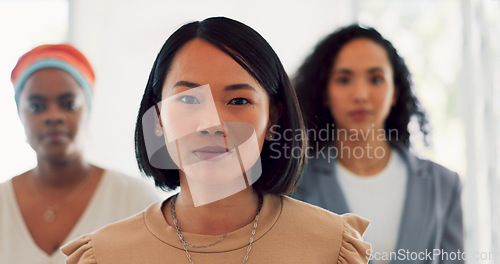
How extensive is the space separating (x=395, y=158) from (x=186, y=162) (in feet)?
1.59

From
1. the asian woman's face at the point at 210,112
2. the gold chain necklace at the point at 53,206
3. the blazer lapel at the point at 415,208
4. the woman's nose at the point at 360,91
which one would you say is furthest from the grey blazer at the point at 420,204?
the gold chain necklace at the point at 53,206

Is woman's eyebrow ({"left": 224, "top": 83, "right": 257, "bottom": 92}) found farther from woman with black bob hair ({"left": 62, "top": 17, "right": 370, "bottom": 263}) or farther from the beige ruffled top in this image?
the beige ruffled top

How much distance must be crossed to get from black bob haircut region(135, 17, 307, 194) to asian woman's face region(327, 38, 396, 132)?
231 mm

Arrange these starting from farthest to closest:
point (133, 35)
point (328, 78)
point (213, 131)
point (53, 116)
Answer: point (133, 35) → point (328, 78) → point (53, 116) → point (213, 131)

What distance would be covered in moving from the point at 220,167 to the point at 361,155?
1.36 ft

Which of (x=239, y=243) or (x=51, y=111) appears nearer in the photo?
(x=239, y=243)

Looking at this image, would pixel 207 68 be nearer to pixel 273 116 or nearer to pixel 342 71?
pixel 273 116

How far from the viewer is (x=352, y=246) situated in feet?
2.27

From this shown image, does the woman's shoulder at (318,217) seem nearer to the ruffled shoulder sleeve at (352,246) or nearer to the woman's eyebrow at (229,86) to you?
the ruffled shoulder sleeve at (352,246)

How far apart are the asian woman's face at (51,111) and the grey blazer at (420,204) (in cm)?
42

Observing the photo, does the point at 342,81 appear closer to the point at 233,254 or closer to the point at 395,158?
the point at 395,158

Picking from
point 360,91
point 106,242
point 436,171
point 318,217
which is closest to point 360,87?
point 360,91

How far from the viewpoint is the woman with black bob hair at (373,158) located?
92cm

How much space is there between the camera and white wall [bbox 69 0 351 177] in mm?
1117
